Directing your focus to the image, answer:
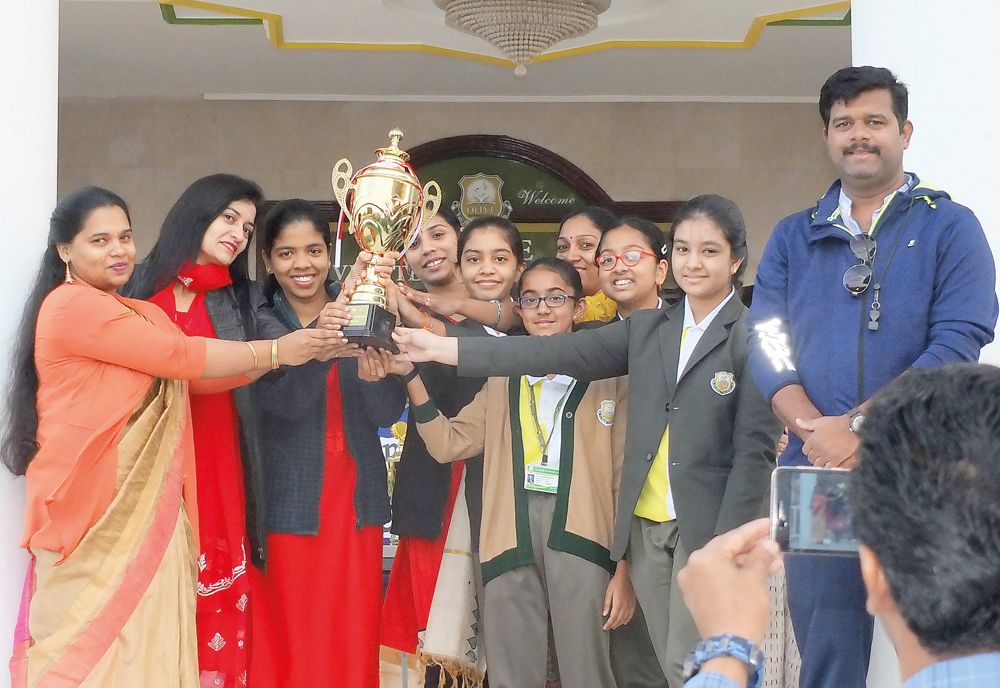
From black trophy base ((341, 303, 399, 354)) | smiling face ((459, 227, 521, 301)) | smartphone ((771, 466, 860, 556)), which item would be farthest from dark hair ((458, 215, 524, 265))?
smartphone ((771, 466, 860, 556))

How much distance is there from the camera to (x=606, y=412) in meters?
3.43

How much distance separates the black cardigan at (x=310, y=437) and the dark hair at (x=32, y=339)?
746 mm

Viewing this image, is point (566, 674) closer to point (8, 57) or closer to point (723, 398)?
point (723, 398)

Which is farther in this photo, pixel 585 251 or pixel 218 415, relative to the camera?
pixel 585 251

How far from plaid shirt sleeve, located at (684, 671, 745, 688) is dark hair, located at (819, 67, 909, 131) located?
1.81m

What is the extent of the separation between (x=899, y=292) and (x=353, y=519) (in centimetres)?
182

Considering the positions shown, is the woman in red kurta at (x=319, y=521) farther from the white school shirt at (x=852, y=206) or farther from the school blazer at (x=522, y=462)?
the white school shirt at (x=852, y=206)

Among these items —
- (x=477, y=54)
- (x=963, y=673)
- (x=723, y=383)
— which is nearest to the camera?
(x=963, y=673)

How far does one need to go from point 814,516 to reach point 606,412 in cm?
198

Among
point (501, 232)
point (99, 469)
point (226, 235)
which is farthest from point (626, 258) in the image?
point (99, 469)

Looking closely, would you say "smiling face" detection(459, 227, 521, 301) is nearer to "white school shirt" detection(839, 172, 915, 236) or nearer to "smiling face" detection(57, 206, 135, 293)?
"smiling face" detection(57, 206, 135, 293)

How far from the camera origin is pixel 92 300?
2.99 metres

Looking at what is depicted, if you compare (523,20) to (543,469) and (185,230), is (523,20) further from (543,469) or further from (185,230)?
(543,469)

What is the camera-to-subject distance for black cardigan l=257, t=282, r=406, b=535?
3586 millimetres
